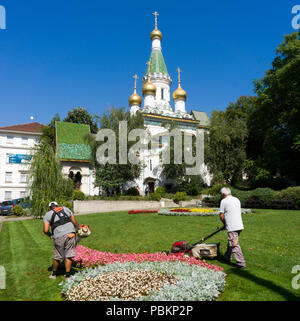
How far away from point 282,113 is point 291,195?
42.6ft

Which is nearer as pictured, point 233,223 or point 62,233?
point 62,233

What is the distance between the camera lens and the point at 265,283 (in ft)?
18.3

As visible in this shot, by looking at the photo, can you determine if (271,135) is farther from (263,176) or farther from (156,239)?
(156,239)

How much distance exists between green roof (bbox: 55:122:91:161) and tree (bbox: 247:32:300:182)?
2341 cm

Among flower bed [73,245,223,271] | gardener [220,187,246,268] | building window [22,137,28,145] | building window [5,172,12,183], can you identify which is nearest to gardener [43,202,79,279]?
flower bed [73,245,223,271]

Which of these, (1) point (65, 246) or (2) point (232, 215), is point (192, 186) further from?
(1) point (65, 246)

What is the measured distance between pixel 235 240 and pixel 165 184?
112 feet

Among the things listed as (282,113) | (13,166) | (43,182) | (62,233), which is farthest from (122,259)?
(13,166)

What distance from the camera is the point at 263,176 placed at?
1181 inches

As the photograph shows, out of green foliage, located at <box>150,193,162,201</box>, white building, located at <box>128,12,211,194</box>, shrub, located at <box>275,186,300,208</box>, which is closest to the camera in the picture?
shrub, located at <box>275,186,300,208</box>

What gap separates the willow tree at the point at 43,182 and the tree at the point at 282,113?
2244 cm

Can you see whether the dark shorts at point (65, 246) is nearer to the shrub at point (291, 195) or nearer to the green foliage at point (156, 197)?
the shrub at point (291, 195)

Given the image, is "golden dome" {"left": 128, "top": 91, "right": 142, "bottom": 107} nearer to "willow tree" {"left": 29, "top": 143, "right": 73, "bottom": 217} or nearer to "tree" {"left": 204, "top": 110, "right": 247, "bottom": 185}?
"tree" {"left": 204, "top": 110, "right": 247, "bottom": 185}

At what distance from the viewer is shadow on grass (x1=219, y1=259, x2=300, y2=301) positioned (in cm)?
489
